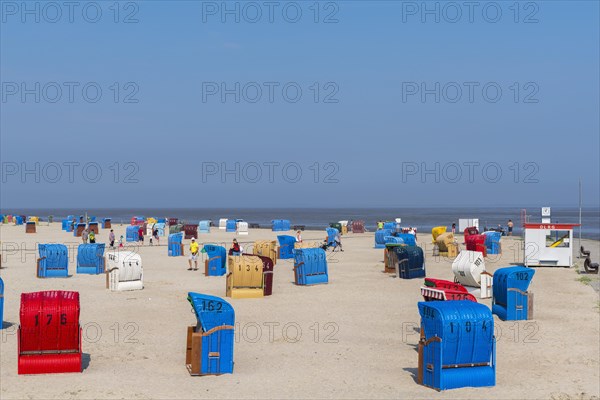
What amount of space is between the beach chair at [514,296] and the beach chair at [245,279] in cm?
859

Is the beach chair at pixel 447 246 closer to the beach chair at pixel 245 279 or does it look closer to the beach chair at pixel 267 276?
the beach chair at pixel 267 276

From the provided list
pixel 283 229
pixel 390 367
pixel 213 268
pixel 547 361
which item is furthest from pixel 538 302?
pixel 283 229

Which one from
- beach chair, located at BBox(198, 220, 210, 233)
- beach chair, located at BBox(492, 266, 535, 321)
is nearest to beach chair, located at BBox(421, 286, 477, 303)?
beach chair, located at BBox(492, 266, 535, 321)

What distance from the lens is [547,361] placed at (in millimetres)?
16125

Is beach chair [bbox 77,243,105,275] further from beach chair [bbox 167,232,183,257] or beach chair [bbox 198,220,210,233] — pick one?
beach chair [bbox 198,220,210,233]

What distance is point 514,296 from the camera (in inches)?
838

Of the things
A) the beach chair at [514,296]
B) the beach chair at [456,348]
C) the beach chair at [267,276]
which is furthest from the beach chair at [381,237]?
the beach chair at [456,348]

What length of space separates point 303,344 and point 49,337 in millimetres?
6186

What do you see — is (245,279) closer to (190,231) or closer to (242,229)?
(190,231)

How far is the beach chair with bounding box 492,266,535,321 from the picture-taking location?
69.8 feet

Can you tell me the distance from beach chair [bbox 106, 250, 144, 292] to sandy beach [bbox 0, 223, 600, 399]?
0.54 m

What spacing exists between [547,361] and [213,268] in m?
19.3

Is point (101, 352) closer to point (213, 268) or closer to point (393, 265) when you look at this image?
point (213, 268)

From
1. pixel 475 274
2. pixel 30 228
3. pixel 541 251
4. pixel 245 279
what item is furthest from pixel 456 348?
pixel 30 228
